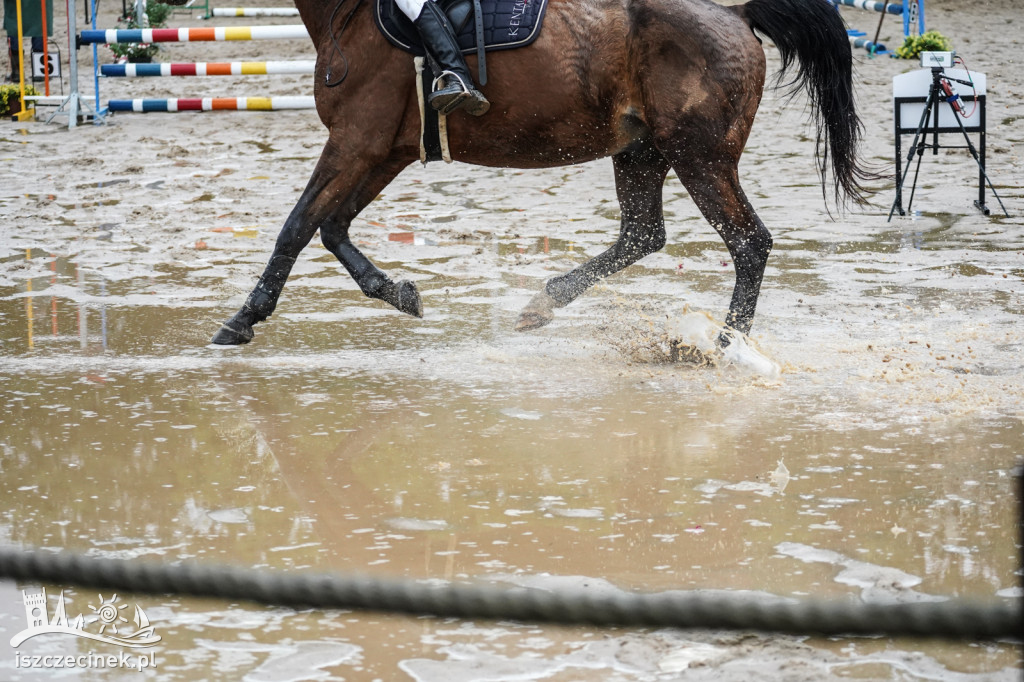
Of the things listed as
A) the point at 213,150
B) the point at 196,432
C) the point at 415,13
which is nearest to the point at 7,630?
the point at 196,432

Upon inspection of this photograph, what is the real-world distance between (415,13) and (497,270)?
8.46ft

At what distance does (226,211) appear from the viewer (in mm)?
9836

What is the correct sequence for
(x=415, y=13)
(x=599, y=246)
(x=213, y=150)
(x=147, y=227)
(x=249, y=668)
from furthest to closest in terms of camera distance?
(x=213, y=150) → (x=147, y=227) → (x=599, y=246) → (x=415, y=13) → (x=249, y=668)

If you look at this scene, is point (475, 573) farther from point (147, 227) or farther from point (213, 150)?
point (213, 150)

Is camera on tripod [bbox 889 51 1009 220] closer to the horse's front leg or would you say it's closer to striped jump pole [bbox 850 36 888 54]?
the horse's front leg

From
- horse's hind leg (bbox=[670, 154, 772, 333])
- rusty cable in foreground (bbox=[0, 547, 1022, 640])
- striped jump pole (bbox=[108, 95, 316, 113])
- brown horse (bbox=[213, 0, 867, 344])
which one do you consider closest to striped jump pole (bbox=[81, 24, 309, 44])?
striped jump pole (bbox=[108, 95, 316, 113])

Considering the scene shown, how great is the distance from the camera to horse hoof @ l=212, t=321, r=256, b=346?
5.70 m

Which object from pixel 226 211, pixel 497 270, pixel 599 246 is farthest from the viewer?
pixel 226 211

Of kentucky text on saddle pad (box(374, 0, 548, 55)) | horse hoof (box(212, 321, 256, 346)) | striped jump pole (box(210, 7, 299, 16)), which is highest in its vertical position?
kentucky text on saddle pad (box(374, 0, 548, 55))

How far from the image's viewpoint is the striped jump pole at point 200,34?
13.3m

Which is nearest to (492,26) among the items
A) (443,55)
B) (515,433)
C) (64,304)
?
(443,55)

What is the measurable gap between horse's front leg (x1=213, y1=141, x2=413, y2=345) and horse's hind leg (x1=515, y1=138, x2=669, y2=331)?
63 cm

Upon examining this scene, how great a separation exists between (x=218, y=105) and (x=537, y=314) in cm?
855

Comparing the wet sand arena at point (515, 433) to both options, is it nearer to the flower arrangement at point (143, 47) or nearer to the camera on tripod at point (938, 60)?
the camera on tripod at point (938, 60)
